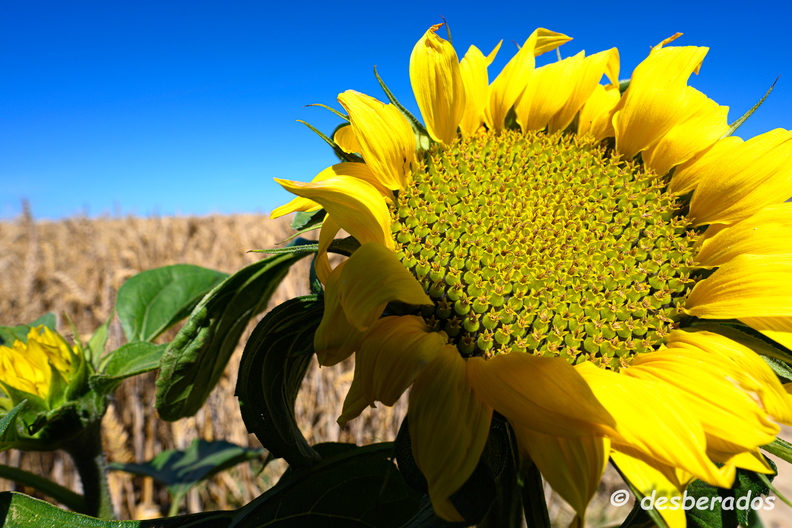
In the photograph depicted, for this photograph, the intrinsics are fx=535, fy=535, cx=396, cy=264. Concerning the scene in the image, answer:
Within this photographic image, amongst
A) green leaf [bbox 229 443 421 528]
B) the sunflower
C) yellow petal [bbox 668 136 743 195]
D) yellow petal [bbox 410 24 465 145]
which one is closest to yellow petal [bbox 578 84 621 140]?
the sunflower

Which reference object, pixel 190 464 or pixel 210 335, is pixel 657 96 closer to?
pixel 210 335

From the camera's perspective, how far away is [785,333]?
0.63m

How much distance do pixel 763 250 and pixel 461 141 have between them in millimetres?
440

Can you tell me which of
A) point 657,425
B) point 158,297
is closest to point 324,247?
point 657,425

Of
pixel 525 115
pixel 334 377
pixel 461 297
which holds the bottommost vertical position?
pixel 334 377

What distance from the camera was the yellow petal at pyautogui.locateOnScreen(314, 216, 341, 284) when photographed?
0.59 meters

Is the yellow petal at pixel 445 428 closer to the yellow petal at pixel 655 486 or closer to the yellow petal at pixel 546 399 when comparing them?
the yellow petal at pixel 546 399

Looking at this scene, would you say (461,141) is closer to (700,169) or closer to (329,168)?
(329,168)

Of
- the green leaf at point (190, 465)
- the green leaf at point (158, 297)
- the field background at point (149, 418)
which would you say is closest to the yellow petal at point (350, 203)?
the green leaf at point (158, 297)

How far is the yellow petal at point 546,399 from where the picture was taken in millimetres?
512

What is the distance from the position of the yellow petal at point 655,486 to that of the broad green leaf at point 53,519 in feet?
1.75

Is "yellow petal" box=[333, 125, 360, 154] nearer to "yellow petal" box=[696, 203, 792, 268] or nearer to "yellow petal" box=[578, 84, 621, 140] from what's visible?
"yellow petal" box=[578, 84, 621, 140]

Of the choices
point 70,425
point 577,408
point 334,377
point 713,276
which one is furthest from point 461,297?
point 334,377

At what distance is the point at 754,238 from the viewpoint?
0.72 meters
